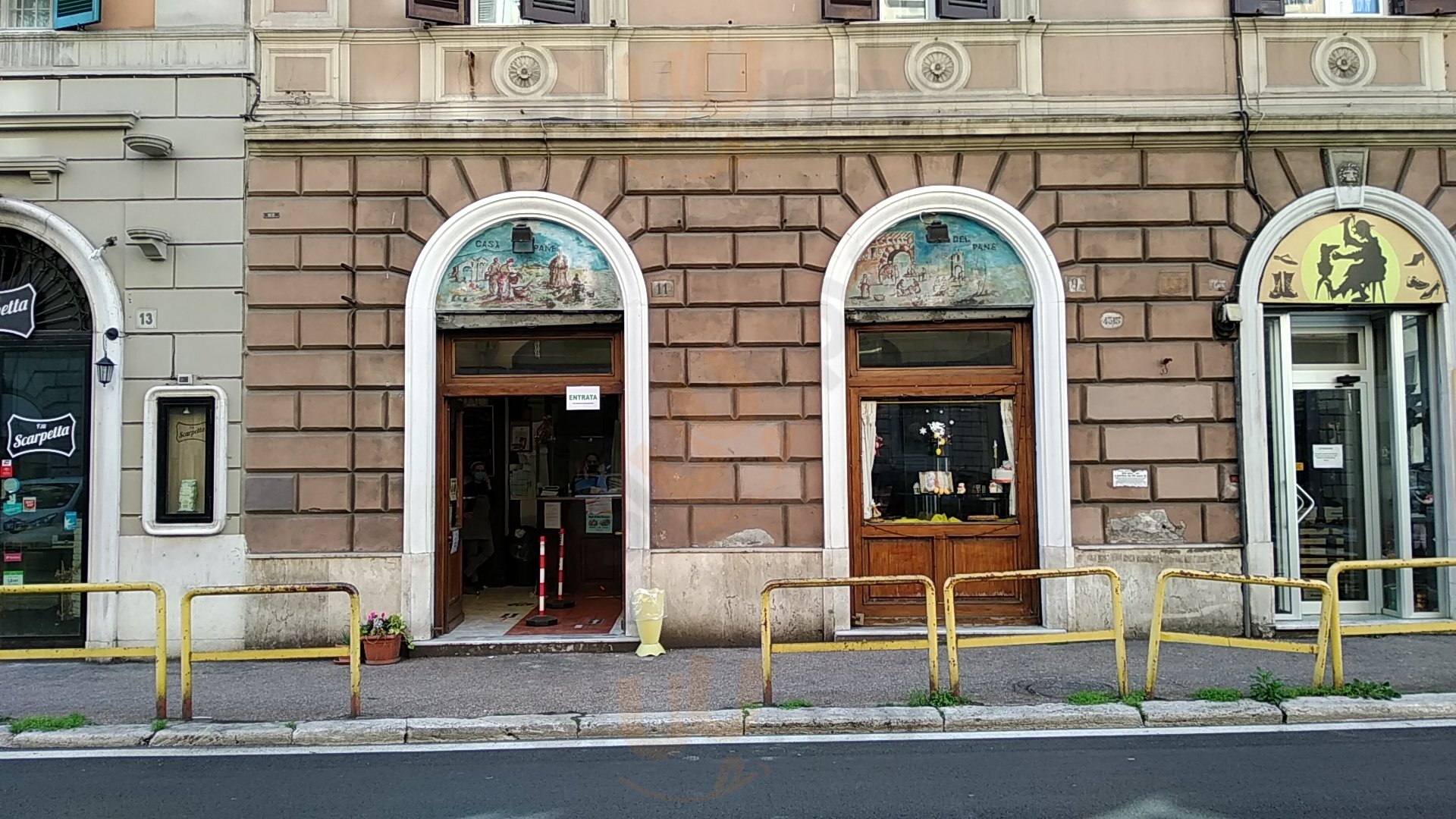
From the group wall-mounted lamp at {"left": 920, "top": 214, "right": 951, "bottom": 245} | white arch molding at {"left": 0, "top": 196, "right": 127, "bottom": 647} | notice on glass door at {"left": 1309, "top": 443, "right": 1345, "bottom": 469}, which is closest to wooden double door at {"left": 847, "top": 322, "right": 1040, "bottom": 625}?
wall-mounted lamp at {"left": 920, "top": 214, "right": 951, "bottom": 245}

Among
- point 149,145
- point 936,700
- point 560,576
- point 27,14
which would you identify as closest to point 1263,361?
point 936,700

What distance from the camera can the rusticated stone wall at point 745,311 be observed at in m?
9.56

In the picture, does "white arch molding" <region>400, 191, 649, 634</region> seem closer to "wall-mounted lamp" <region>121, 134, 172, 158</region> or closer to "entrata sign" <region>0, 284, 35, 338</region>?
"wall-mounted lamp" <region>121, 134, 172, 158</region>

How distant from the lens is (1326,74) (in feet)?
32.1

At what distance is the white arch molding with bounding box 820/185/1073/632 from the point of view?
31.3 feet

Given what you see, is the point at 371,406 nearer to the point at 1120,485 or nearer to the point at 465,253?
the point at 465,253

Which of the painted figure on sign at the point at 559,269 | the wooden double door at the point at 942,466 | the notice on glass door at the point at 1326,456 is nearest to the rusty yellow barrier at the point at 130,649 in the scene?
the painted figure on sign at the point at 559,269

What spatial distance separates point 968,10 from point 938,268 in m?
2.66

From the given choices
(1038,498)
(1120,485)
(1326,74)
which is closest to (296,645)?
(1038,498)

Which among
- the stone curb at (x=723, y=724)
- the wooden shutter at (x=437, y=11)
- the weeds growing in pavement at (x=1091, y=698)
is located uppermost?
the wooden shutter at (x=437, y=11)

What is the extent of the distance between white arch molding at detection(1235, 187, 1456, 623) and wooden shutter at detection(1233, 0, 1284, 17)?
190cm

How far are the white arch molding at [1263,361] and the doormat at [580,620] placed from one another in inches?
260

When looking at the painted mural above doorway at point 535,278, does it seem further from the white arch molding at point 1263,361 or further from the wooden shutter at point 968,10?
the white arch molding at point 1263,361

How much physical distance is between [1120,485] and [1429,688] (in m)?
3.04
